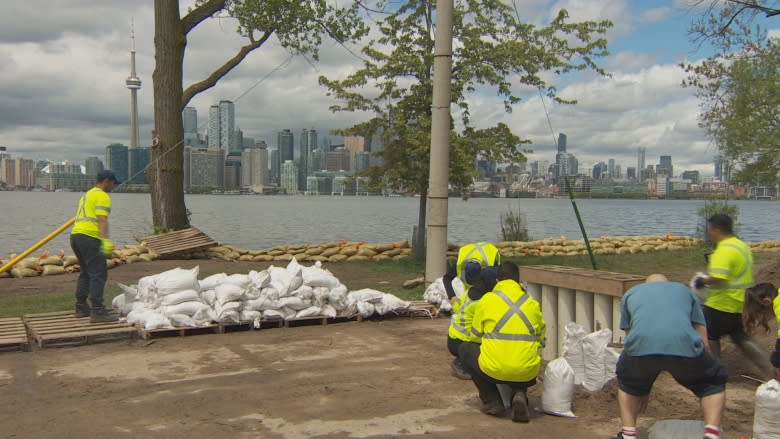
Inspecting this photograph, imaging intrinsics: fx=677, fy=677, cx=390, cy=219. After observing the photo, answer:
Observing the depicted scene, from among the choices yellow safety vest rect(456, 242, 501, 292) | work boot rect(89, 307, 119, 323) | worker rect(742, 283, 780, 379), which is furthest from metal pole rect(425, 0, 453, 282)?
worker rect(742, 283, 780, 379)

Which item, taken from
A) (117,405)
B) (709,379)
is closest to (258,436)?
(117,405)

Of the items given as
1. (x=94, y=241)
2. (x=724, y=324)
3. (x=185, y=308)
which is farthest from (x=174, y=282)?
(x=724, y=324)

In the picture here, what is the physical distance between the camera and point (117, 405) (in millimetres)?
5895

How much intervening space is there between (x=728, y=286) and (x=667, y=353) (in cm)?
196

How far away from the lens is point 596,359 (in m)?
6.35

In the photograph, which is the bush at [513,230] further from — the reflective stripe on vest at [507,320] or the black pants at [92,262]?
A: the reflective stripe on vest at [507,320]

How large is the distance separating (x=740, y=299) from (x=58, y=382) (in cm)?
653

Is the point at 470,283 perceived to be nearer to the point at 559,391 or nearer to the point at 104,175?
the point at 559,391

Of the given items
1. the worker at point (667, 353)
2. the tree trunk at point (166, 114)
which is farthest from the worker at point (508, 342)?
the tree trunk at point (166, 114)

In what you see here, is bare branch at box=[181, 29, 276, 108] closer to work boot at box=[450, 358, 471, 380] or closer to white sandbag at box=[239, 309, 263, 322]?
white sandbag at box=[239, 309, 263, 322]

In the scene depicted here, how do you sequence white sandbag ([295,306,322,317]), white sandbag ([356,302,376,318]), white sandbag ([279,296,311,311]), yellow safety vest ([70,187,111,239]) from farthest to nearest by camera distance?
white sandbag ([356,302,376,318])
white sandbag ([295,306,322,317])
white sandbag ([279,296,311,311])
yellow safety vest ([70,187,111,239])

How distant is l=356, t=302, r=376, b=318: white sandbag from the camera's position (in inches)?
389

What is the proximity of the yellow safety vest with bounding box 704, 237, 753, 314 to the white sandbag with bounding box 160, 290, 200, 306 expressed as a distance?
6199 millimetres

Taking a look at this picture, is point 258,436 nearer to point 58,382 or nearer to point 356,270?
point 58,382
